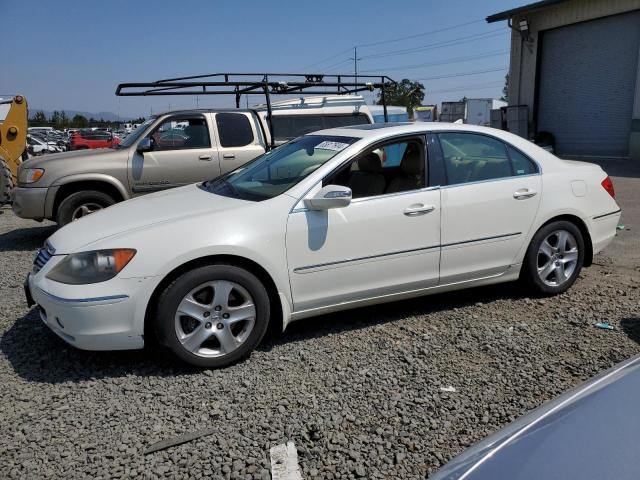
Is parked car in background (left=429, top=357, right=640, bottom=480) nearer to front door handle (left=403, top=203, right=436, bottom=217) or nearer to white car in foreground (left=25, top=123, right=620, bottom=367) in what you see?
white car in foreground (left=25, top=123, right=620, bottom=367)

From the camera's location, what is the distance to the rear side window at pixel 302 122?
8461 millimetres

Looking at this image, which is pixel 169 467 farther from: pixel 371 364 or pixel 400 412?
pixel 371 364

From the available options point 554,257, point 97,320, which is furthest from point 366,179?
point 97,320

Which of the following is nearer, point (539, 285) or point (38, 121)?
point (539, 285)

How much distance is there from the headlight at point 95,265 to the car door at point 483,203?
2.27 meters

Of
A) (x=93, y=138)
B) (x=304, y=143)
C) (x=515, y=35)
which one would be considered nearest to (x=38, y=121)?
(x=93, y=138)

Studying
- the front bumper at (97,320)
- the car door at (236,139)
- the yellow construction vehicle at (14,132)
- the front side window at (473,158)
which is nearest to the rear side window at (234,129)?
the car door at (236,139)

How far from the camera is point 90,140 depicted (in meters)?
28.7

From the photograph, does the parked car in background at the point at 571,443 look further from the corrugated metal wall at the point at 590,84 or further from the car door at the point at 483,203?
the corrugated metal wall at the point at 590,84

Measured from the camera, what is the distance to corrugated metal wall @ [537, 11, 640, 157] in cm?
1755

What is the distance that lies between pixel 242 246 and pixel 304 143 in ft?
Result: 4.65

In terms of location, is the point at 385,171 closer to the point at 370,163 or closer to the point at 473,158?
the point at 370,163

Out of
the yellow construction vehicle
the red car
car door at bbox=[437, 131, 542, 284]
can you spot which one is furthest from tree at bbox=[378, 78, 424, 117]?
car door at bbox=[437, 131, 542, 284]

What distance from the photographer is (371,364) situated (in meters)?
3.58
